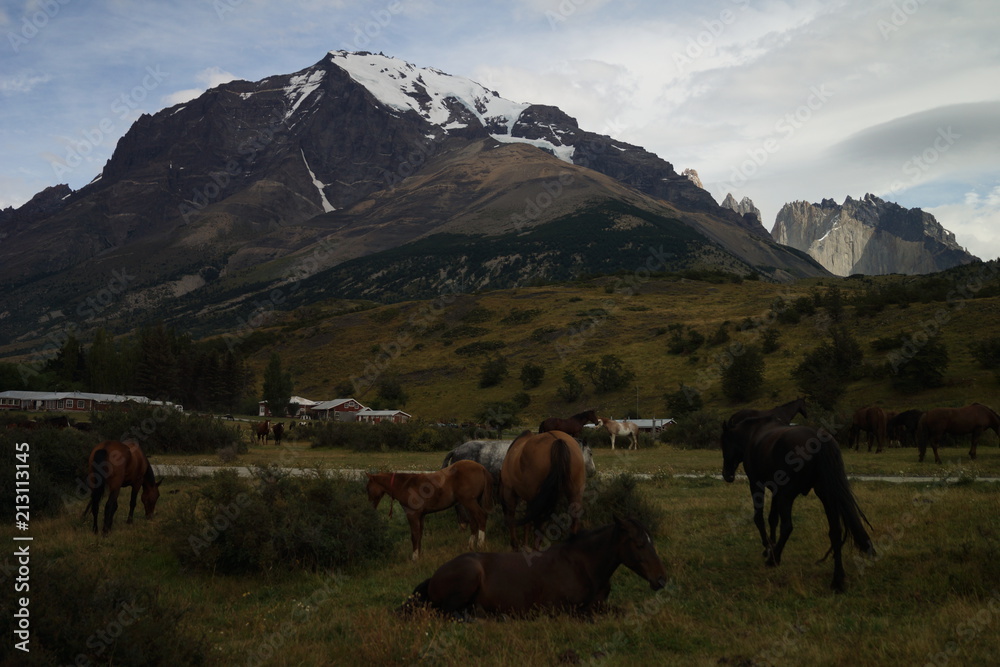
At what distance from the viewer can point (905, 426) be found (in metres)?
30.8

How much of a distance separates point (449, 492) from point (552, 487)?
2185mm

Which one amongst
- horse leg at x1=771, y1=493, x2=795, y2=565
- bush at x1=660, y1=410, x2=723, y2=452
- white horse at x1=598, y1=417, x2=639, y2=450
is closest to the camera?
horse leg at x1=771, y1=493, x2=795, y2=565

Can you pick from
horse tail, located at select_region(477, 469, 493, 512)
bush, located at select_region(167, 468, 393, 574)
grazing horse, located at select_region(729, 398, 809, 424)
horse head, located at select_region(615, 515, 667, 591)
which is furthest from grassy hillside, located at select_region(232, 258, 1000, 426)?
bush, located at select_region(167, 468, 393, 574)

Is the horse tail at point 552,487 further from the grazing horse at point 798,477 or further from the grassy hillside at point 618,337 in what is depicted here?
the grassy hillside at point 618,337

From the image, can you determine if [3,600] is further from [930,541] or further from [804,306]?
[804,306]

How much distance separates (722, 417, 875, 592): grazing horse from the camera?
8047 mm

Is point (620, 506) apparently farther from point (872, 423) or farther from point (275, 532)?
point (872, 423)

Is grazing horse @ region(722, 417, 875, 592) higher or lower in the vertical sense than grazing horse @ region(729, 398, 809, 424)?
lower

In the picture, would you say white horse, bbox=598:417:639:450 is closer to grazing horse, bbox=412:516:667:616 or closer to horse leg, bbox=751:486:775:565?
horse leg, bbox=751:486:775:565

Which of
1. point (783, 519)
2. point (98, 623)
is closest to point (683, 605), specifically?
point (783, 519)

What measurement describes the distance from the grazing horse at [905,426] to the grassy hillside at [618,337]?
1237 cm

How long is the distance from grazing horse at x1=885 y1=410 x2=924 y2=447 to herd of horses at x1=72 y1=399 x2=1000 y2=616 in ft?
64.0

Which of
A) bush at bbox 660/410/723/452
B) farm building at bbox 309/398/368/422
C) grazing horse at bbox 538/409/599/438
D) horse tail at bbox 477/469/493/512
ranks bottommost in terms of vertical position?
farm building at bbox 309/398/368/422

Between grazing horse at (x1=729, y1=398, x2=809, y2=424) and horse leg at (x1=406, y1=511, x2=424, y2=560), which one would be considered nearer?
grazing horse at (x1=729, y1=398, x2=809, y2=424)
